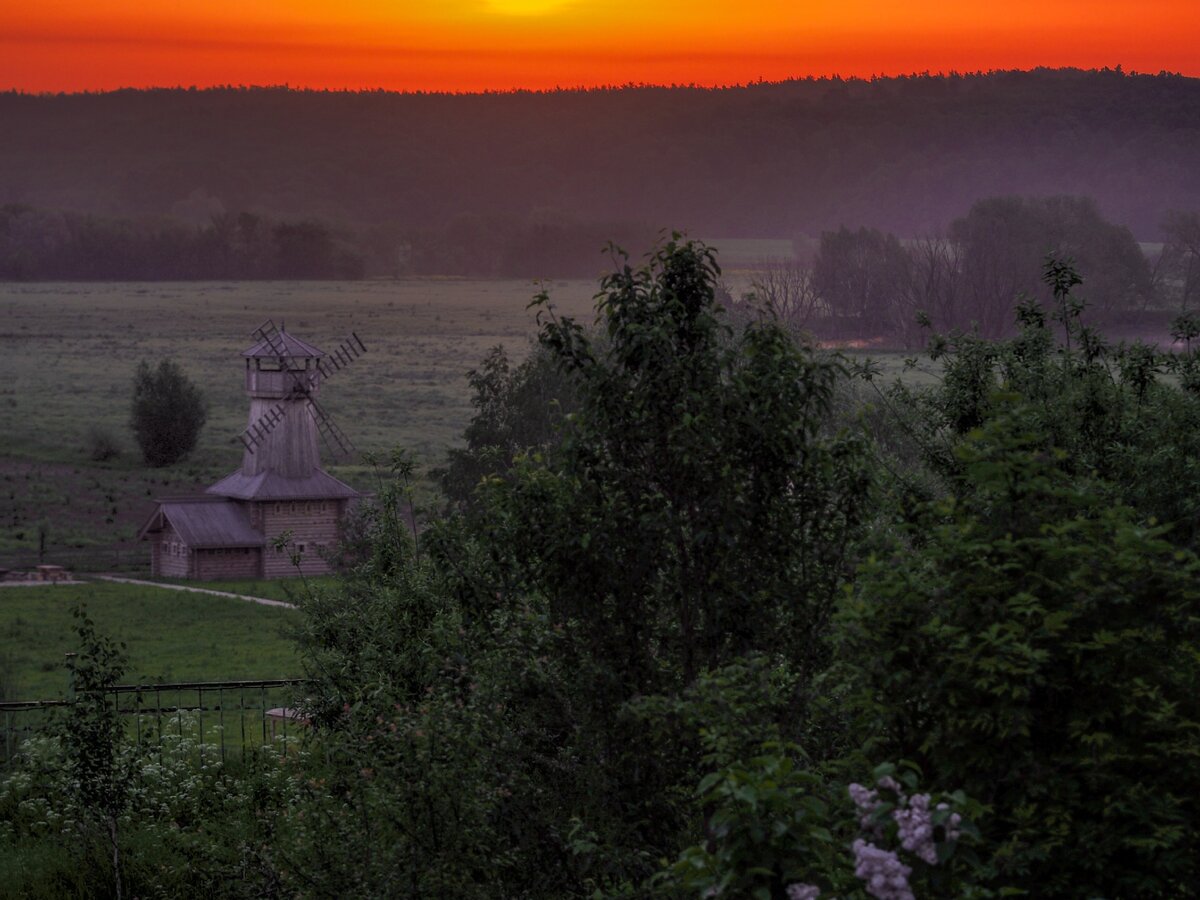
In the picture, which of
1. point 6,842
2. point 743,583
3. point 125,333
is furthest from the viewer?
point 125,333

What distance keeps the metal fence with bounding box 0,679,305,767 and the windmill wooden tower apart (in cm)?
3100

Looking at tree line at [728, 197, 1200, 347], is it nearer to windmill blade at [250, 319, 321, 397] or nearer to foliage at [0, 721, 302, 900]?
windmill blade at [250, 319, 321, 397]

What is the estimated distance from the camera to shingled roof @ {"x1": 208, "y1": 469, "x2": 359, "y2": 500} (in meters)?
81.8

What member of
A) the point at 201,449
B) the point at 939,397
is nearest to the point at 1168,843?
the point at 939,397

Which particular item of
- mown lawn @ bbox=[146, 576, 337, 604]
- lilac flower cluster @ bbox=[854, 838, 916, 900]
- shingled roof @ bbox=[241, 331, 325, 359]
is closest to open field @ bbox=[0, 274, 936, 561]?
mown lawn @ bbox=[146, 576, 337, 604]

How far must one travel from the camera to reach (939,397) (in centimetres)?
2436

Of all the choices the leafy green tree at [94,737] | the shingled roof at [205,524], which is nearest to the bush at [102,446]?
the shingled roof at [205,524]

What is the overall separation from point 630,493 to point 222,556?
6711 cm

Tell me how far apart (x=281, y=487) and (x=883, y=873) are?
76292 mm

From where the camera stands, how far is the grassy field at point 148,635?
167 feet

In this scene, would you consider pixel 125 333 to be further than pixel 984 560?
Yes

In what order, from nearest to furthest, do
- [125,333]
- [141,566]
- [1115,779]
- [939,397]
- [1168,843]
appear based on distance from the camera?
[1168,843] → [1115,779] → [939,397] → [141,566] → [125,333]

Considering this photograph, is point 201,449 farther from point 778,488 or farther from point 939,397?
point 778,488

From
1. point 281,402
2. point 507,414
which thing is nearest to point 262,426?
point 281,402
